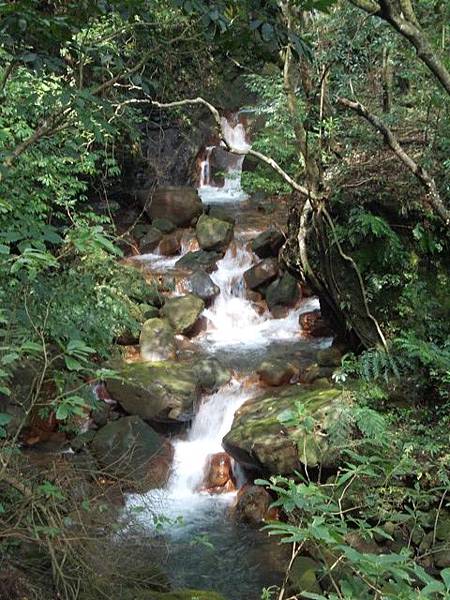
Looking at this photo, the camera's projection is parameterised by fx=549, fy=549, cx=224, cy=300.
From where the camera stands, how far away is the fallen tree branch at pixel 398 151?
5.97 m

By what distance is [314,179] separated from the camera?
7840mm

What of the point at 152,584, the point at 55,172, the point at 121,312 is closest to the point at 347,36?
the point at 55,172

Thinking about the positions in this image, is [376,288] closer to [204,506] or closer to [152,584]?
[204,506]

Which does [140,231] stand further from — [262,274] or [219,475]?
[219,475]

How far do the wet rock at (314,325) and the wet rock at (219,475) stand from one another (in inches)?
147

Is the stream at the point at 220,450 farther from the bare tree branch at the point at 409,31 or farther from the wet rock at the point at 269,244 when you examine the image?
the bare tree branch at the point at 409,31

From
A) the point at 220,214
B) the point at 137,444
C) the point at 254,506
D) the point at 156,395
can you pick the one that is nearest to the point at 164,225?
the point at 220,214

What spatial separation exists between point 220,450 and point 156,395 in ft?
4.08

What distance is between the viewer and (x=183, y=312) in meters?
10.8

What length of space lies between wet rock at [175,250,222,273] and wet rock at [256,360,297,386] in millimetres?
4078

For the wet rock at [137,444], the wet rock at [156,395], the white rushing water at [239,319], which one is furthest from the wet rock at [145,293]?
the wet rock at [137,444]

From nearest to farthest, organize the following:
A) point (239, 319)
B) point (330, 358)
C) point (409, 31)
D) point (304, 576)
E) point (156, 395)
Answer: point (409, 31)
point (304, 576)
point (156, 395)
point (330, 358)
point (239, 319)

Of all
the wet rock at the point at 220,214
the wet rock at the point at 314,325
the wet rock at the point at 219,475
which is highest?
the wet rock at the point at 220,214

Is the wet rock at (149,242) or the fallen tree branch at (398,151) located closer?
the fallen tree branch at (398,151)
